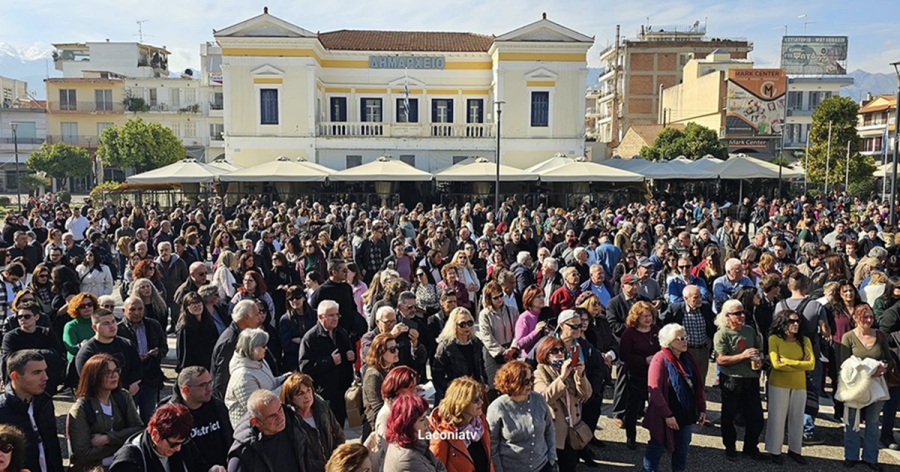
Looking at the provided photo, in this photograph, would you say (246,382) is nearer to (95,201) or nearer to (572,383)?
(572,383)

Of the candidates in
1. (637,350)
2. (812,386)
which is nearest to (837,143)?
(812,386)

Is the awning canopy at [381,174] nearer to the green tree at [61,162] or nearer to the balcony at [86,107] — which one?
the green tree at [61,162]

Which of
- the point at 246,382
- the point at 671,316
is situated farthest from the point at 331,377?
the point at 671,316

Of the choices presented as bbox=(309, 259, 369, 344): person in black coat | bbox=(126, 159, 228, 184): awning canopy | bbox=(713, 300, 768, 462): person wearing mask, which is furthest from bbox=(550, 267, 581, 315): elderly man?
bbox=(126, 159, 228, 184): awning canopy

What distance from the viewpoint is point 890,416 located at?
21.4 ft

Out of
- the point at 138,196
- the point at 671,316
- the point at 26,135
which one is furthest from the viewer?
the point at 26,135

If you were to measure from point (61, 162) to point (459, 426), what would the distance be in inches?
2040

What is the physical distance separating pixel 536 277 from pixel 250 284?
4.03 meters

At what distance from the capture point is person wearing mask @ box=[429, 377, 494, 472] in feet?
13.6

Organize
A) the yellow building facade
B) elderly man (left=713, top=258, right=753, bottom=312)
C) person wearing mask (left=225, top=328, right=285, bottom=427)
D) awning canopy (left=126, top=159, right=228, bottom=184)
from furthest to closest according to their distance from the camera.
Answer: the yellow building facade → awning canopy (left=126, top=159, right=228, bottom=184) → elderly man (left=713, top=258, right=753, bottom=312) → person wearing mask (left=225, top=328, right=285, bottom=427)

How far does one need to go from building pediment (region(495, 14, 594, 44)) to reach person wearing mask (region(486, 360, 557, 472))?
97.3ft

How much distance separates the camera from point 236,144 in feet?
107

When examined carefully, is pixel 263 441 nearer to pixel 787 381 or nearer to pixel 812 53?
pixel 787 381

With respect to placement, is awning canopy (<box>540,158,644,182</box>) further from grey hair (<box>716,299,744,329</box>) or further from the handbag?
the handbag
